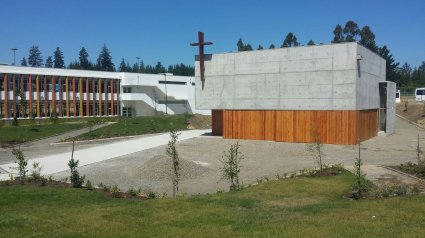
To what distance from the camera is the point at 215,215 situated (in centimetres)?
1032

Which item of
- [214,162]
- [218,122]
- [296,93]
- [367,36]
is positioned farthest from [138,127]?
[367,36]

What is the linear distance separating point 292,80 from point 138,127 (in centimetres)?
2116

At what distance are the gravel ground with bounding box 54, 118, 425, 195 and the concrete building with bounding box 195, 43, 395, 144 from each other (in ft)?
5.23

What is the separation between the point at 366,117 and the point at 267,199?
27.5m

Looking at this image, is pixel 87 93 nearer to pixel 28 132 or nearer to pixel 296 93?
pixel 28 132

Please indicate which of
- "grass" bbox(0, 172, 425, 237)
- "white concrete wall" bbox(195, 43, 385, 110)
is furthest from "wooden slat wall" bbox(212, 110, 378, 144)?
"grass" bbox(0, 172, 425, 237)

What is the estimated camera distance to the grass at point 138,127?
141ft

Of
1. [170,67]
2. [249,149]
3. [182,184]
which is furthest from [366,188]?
[170,67]

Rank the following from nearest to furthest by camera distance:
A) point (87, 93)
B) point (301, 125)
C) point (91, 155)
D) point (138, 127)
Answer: point (91, 155) < point (301, 125) < point (138, 127) < point (87, 93)

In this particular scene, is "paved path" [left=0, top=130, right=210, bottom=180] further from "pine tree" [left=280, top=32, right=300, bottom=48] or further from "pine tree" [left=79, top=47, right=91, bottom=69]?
"pine tree" [left=79, top=47, right=91, bottom=69]

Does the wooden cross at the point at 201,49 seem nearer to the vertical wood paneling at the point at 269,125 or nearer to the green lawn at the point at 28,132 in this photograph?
the vertical wood paneling at the point at 269,125

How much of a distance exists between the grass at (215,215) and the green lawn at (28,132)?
90.9 ft


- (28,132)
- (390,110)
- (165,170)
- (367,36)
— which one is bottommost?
(165,170)

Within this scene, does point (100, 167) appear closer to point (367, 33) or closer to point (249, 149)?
point (249, 149)
